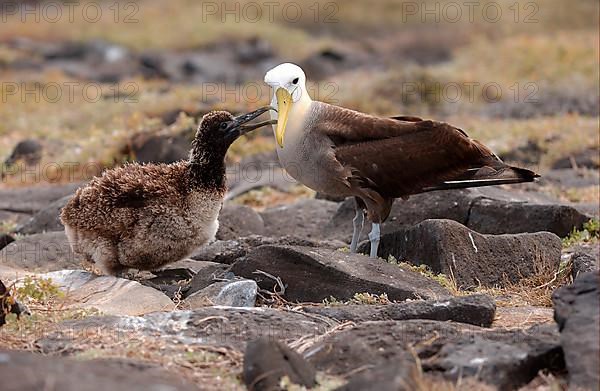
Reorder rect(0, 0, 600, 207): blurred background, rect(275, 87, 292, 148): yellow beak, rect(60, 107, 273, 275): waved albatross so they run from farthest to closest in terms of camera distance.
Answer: rect(0, 0, 600, 207): blurred background
rect(275, 87, 292, 148): yellow beak
rect(60, 107, 273, 275): waved albatross

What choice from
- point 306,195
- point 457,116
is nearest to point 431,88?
point 457,116

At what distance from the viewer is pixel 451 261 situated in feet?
25.4

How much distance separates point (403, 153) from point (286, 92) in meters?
1.05

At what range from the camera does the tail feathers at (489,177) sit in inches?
320

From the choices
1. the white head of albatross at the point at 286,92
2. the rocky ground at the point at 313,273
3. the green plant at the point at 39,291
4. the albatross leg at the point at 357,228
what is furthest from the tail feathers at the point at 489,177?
the green plant at the point at 39,291

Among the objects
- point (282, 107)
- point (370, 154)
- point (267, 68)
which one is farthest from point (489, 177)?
point (267, 68)

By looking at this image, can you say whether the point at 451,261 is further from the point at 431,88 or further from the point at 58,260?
the point at 431,88

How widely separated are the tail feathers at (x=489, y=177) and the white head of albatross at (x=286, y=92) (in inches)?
49.1

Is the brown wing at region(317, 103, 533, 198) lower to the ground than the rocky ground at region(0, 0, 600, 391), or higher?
higher

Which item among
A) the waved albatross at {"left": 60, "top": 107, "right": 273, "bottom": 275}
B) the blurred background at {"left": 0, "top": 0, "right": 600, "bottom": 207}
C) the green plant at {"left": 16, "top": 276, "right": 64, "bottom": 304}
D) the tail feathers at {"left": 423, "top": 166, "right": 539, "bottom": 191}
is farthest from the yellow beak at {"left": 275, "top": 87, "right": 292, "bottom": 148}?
the blurred background at {"left": 0, "top": 0, "right": 600, "bottom": 207}

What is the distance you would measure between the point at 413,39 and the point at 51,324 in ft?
106

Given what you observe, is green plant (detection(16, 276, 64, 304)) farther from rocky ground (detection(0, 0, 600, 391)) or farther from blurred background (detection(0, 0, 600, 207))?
blurred background (detection(0, 0, 600, 207))

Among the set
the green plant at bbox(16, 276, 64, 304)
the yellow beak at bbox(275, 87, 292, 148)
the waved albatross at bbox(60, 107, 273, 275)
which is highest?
the yellow beak at bbox(275, 87, 292, 148)

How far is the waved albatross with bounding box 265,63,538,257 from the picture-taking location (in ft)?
26.0
